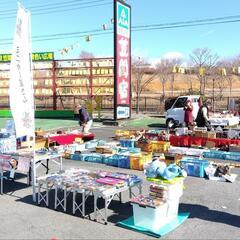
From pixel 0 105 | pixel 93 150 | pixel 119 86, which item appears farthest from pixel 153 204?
pixel 0 105

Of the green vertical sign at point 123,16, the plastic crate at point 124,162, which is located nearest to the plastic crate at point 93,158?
the plastic crate at point 124,162

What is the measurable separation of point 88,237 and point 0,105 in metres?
36.3

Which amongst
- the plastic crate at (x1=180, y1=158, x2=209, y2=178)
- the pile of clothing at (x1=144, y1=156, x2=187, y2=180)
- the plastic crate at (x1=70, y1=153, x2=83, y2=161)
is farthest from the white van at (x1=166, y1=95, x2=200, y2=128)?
the pile of clothing at (x1=144, y1=156, x2=187, y2=180)

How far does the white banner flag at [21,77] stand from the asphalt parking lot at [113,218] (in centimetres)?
158

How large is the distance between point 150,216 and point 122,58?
20.8 meters

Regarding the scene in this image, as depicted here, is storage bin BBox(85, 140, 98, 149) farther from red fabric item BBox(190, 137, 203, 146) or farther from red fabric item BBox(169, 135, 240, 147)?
red fabric item BBox(190, 137, 203, 146)

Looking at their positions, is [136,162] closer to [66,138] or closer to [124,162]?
[124,162]

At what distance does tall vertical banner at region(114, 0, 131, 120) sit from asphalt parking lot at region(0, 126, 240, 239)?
673 inches

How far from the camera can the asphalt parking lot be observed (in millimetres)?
6707

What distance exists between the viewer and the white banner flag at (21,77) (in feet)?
Result: 27.7

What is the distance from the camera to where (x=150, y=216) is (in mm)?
6754

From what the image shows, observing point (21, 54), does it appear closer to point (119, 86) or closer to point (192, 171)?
point (192, 171)

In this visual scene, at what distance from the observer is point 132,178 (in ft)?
26.1

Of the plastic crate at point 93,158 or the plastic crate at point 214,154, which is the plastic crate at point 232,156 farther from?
the plastic crate at point 93,158
